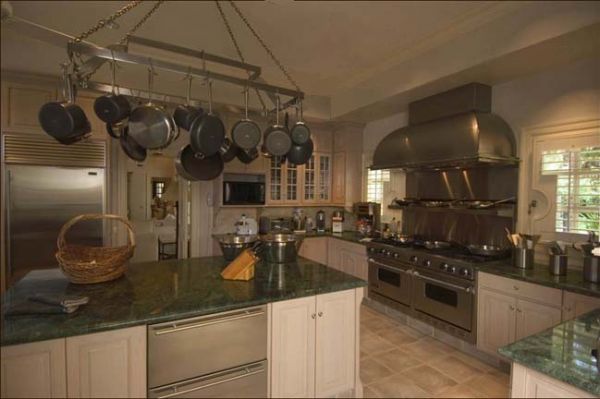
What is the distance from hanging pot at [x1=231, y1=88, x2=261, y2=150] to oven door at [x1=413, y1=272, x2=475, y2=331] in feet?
6.68

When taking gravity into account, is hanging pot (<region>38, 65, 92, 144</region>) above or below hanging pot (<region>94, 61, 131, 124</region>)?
below

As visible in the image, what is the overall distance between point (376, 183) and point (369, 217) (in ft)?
1.58

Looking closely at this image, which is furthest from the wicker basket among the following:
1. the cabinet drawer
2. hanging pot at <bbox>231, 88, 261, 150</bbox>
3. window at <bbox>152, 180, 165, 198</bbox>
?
the cabinet drawer

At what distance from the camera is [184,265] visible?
7.48 ft

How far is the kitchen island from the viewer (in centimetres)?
127

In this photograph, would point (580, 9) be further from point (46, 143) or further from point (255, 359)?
point (46, 143)

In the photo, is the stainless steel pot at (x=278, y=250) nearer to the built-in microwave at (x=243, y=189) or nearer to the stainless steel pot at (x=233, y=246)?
the stainless steel pot at (x=233, y=246)

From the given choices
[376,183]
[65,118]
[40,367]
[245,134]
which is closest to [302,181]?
[376,183]

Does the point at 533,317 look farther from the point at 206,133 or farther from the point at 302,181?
the point at 302,181

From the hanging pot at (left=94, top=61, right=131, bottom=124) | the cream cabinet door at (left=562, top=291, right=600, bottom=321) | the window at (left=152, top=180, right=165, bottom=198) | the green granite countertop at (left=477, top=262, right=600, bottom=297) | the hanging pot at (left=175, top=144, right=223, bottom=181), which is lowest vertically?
the cream cabinet door at (left=562, top=291, right=600, bottom=321)

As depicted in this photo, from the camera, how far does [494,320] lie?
2.46m

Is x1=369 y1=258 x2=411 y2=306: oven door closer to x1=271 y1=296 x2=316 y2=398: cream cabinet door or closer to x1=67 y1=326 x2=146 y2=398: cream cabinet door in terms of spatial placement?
x1=271 y1=296 x2=316 y2=398: cream cabinet door

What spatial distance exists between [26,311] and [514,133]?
357 cm

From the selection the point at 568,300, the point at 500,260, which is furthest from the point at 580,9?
the point at 500,260
